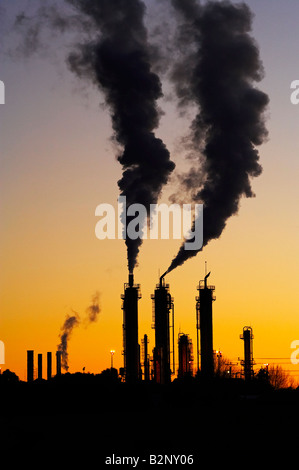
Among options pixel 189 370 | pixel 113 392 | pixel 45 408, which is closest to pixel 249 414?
pixel 113 392

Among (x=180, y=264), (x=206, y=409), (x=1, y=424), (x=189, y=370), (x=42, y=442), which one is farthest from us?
(x=189, y=370)

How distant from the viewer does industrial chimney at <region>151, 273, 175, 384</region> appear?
281 ft

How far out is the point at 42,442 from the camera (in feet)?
177

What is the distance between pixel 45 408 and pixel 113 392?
5.94 m

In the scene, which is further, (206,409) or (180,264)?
(180,264)

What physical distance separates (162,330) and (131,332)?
14.6 feet

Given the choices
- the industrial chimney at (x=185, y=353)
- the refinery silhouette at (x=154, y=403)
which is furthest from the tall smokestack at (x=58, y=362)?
the industrial chimney at (x=185, y=353)

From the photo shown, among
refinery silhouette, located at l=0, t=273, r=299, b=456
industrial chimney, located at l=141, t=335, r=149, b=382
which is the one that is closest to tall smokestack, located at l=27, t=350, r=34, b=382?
refinery silhouette, located at l=0, t=273, r=299, b=456

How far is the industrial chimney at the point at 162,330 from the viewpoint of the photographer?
8556 cm

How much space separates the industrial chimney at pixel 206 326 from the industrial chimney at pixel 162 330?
2998 mm

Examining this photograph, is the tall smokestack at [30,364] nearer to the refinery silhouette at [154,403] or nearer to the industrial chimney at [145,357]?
the refinery silhouette at [154,403]

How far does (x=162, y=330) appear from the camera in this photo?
281 ft

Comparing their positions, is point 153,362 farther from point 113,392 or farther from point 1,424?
point 1,424
